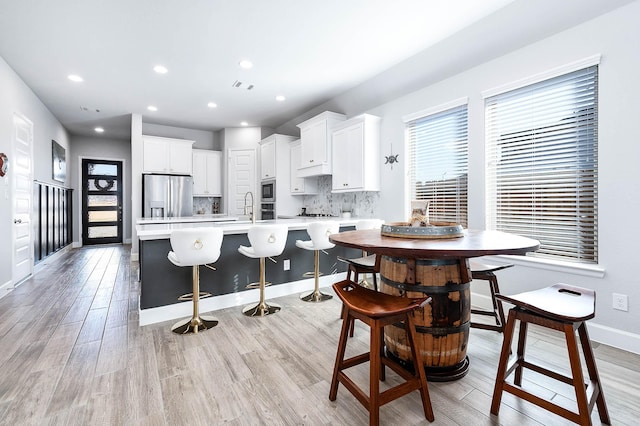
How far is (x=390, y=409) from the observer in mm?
1552

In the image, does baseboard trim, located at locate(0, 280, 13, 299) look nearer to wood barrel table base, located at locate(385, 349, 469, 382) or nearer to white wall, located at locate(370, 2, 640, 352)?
wood barrel table base, located at locate(385, 349, 469, 382)

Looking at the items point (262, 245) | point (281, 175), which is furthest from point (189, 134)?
point (262, 245)

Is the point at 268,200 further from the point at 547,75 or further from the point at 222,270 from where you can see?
the point at 547,75

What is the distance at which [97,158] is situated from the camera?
7816mm

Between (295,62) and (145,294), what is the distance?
2.97m

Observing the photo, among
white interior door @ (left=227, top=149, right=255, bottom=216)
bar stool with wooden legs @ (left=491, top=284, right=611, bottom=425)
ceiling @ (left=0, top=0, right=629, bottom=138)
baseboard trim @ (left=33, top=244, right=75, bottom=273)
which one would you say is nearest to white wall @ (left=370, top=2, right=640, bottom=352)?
ceiling @ (left=0, top=0, right=629, bottom=138)

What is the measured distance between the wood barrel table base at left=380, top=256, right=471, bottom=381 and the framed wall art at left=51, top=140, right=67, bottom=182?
681cm

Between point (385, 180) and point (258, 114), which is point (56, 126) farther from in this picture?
point (385, 180)

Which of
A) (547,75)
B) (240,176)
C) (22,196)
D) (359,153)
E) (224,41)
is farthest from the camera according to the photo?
(240,176)

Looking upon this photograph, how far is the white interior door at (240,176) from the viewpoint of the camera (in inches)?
259

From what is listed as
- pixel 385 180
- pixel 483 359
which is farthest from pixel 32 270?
pixel 483 359

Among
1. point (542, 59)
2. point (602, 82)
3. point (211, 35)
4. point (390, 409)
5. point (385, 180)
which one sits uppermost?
point (211, 35)

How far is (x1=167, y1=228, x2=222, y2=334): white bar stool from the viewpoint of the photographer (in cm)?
232

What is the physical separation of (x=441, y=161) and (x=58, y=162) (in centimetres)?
711
